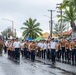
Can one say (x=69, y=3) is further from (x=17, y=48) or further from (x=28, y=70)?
(x=17, y=48)

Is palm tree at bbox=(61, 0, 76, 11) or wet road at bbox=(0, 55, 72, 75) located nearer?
wet road at bbox=(0, 55, 72, 75)

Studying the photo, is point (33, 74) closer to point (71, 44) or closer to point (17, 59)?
point (71, 44)

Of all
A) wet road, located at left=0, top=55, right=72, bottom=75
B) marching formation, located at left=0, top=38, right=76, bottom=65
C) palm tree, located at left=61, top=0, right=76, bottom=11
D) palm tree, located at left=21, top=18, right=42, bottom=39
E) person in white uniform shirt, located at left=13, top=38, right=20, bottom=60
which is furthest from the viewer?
palm tree, located at left=21, top=18, right=42, bottom=39

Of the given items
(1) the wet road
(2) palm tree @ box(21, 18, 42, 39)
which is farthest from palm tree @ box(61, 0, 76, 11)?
(2) palm tree @ box(21, 18, 42, 39)

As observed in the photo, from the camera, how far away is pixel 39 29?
9688cm

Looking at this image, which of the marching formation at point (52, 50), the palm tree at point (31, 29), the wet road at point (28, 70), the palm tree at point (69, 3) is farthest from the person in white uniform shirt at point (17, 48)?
the palm tree at point (31, 29)

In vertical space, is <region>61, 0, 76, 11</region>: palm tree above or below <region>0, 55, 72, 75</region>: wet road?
above

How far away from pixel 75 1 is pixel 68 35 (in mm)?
25546

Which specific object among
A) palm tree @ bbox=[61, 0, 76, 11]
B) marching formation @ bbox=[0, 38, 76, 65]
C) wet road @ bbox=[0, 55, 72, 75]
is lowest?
wet road @ bbox=[0, 55, 72, 75]

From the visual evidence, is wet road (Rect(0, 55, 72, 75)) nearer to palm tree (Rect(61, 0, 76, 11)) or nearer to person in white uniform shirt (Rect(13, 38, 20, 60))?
palm tree (Rect(61, 0, 76, 11))

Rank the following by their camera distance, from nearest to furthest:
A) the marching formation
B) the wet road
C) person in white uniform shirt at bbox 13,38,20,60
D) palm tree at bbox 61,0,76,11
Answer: the wet road, palm tree at bbox 61,0,76,11, the marching formation, person in white uniform shirt at bbox 13,38,20,60

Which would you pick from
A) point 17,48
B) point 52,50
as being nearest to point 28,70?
point 52,50

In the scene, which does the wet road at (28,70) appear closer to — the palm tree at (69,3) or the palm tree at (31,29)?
the palm tree at (69,3)

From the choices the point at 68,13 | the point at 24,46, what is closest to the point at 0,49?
the point at 24,46
